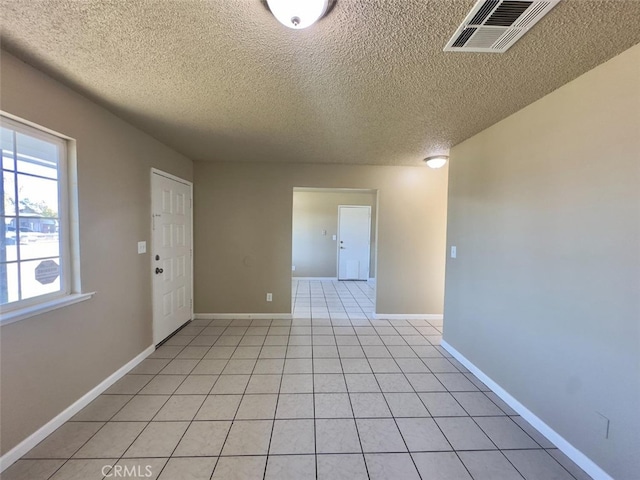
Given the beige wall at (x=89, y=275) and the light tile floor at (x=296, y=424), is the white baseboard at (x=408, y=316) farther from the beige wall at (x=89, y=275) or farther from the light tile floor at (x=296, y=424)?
the beige wall at (x=89, y=275)

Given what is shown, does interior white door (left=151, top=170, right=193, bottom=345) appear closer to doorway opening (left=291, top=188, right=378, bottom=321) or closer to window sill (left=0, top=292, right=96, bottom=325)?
window sill (left=0, top=292, right=96, bottom=325)

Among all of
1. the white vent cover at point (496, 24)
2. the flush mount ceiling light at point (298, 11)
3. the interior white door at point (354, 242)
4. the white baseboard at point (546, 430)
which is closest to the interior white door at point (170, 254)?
the flush mount ceiling light at point (298, 11)

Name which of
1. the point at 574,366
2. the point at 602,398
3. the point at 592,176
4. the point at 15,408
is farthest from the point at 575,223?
the point at 15,408

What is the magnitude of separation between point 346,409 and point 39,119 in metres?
2.79

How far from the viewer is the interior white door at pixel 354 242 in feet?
22.0

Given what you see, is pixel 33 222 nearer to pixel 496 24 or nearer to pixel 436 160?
pixel 496 24

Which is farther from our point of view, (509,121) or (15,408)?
(509,121)

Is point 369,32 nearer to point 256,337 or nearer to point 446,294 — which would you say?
point 446,294

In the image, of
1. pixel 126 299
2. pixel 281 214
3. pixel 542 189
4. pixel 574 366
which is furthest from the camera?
pixel 281 214

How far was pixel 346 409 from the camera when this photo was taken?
1.97 metres

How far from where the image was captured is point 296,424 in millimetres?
1808

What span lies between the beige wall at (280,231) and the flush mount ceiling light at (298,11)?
2670 millimetres

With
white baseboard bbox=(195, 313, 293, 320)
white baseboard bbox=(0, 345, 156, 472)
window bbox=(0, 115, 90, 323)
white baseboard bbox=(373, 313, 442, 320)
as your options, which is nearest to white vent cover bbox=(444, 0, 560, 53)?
window bbox=(0, 115, 90, 323)

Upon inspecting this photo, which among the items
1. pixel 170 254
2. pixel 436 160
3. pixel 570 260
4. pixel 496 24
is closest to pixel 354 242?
pixel 436 160
